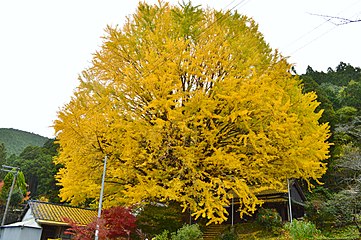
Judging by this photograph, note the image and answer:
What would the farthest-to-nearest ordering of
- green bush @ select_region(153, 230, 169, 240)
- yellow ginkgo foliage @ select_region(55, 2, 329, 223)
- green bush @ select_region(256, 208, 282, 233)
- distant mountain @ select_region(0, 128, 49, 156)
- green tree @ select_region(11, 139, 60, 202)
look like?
distant mountain @ select_region(0, 128, 49, 156)
green tree @ select_region(11, 139, 60, 202)
green bush @ select_region(256, 208, 282, 233)
green bush @ select_region(153, 230, 169, 240)
yellow ginkgo foliage @ select_region(55, 2, 329, 223)

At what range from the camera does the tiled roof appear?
51.9ft

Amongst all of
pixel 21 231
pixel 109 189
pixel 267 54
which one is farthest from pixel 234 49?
pixel 21 231

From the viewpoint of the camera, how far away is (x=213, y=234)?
13969 millimetres

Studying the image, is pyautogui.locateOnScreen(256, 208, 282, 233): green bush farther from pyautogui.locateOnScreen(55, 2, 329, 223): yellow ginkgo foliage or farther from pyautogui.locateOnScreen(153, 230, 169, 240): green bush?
pyautogui.locateOnScreen(153, 230, 169, 240): green bush

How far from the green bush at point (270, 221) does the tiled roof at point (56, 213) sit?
8.60 m

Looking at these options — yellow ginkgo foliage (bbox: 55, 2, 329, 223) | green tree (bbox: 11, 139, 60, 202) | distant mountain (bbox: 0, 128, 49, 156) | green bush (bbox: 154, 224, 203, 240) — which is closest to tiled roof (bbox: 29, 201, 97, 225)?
green bush (bbox: 154, 224, 203, 240)

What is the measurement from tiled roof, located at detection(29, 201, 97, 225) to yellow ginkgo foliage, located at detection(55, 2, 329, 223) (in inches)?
286

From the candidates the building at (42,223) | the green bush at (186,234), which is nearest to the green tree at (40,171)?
the building at (42,223)

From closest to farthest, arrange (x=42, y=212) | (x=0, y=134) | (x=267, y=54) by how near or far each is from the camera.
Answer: (x=267, y=54)
(x=42, y=212)
(x=0, y=134)

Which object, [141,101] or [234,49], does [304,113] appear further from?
[141,101]

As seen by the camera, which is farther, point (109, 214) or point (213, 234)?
point (213, 234)

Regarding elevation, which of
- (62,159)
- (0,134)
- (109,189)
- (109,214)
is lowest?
(109,214)

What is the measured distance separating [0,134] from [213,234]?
82.4 m

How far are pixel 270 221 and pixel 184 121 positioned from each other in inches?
306
